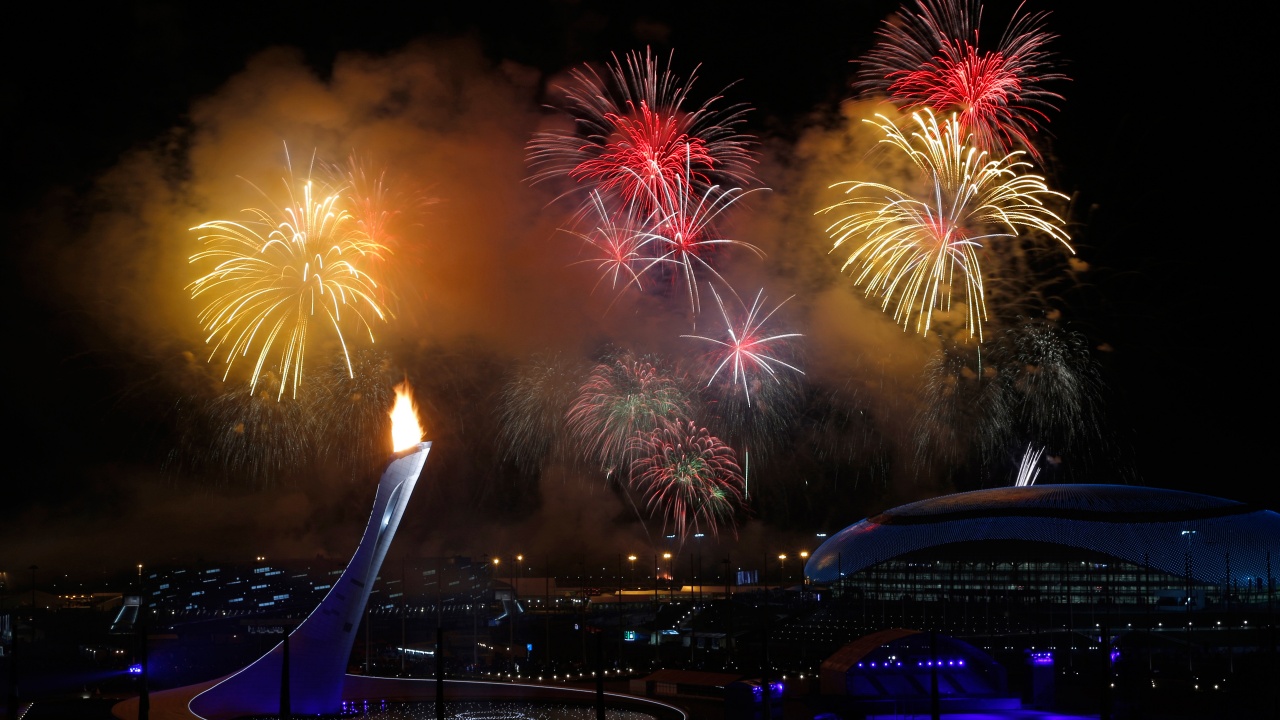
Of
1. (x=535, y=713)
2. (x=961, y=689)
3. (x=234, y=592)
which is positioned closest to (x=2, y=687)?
(x=535, y=713)

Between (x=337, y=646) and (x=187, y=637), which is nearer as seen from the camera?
(x=337, y=646)

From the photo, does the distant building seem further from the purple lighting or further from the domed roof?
the purple lighting

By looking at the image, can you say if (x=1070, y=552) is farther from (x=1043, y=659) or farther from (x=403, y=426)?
(x=403, y=426)

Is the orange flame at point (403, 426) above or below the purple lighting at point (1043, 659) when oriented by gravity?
above

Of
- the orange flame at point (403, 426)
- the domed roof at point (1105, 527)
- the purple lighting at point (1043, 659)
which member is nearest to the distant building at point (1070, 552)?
the domed roof at point (1105, 527)

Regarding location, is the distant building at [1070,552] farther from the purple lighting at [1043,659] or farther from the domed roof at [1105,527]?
the purple lighting at [1043,659]

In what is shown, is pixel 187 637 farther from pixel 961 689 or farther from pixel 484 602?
pixel 961 689

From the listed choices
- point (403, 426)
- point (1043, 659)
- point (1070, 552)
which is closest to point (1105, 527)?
point (1070, 552)

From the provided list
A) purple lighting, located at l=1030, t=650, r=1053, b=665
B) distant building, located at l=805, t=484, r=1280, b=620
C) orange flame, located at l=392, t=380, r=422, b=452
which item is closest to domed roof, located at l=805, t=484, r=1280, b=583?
distant building, located at l=805, t=484, r=1280, b=620
